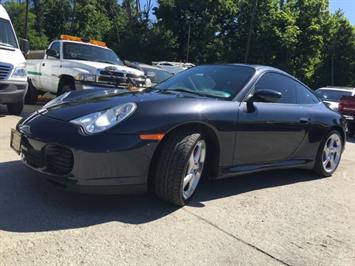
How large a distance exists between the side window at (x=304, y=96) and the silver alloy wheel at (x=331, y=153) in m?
0.56

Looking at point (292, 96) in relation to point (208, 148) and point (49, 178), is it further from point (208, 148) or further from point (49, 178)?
point (49, 178)

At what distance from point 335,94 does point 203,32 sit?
29.7 meters

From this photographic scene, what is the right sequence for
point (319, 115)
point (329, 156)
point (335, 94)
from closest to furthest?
point (319, 115) < point (329, 156) < point (335, 94)

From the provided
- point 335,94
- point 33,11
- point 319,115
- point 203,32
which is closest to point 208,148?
point 319,115

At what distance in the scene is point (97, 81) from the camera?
33.0 feet

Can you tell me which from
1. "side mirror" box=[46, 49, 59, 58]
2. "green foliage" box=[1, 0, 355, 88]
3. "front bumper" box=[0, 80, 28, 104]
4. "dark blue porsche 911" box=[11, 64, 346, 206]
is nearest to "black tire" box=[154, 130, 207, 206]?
"dark blue porsche 911" box=[11, 64, 346, 206]

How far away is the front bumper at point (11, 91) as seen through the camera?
8648 mm

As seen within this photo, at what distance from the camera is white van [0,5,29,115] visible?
8.67m

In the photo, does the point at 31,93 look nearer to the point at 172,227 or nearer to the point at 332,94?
the point at 332,94

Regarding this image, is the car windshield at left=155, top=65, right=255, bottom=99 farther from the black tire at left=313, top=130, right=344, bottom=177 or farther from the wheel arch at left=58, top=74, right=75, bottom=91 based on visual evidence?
the wheel arch at left=58, top=74, right=75, bottom=91

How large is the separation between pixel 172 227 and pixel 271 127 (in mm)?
1787

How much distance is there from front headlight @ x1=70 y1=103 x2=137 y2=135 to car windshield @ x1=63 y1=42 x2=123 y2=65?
720 cm

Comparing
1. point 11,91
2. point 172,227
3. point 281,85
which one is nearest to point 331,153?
point 281,85

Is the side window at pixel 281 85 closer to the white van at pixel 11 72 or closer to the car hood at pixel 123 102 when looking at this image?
the car hood at pixel 123 102
